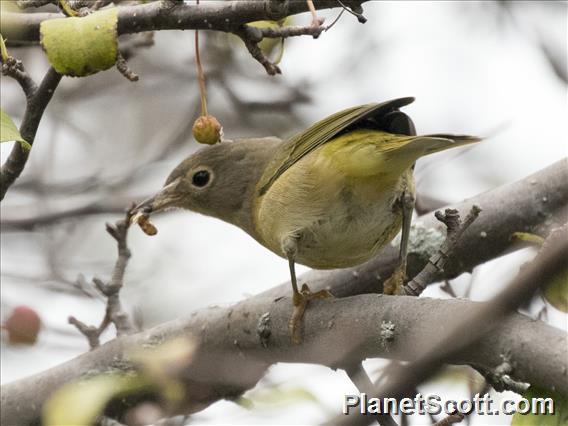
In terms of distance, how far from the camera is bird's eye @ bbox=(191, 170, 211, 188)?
462 centimetres

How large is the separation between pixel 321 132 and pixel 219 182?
2.91 feet

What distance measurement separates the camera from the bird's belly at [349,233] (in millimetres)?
3646

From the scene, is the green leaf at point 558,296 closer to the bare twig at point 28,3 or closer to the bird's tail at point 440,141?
the bird's tail at point 440,141

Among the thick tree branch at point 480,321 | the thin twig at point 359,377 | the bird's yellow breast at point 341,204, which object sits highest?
the thick tree branch at point 480,321

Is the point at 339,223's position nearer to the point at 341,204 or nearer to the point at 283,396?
the point at 341,204

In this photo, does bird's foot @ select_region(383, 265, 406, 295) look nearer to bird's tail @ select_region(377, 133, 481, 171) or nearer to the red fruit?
bird's tail @ select_region(377, 133, 481, 171)

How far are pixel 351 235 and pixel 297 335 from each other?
57 centimetres

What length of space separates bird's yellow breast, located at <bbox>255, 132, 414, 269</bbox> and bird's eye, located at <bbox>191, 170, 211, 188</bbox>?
2.72 ft

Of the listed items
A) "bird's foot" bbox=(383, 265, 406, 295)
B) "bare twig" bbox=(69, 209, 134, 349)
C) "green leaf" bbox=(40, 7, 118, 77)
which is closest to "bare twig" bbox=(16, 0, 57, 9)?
"green leaf" bbox=(40, 7, 118, 77)

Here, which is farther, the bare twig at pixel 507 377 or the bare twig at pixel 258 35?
the bare twig at pixel 258 35

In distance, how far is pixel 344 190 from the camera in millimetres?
3645

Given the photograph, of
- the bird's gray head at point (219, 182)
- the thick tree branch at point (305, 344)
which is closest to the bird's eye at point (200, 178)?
the bird's gray head at point (219, 182)

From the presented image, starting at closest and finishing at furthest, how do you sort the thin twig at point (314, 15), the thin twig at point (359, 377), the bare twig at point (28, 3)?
the thin twig at point (314, 15), the thin twig at point (359, 377), the bare twig at point (28, 3)

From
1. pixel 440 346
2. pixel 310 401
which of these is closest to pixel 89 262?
pixel 310 401
